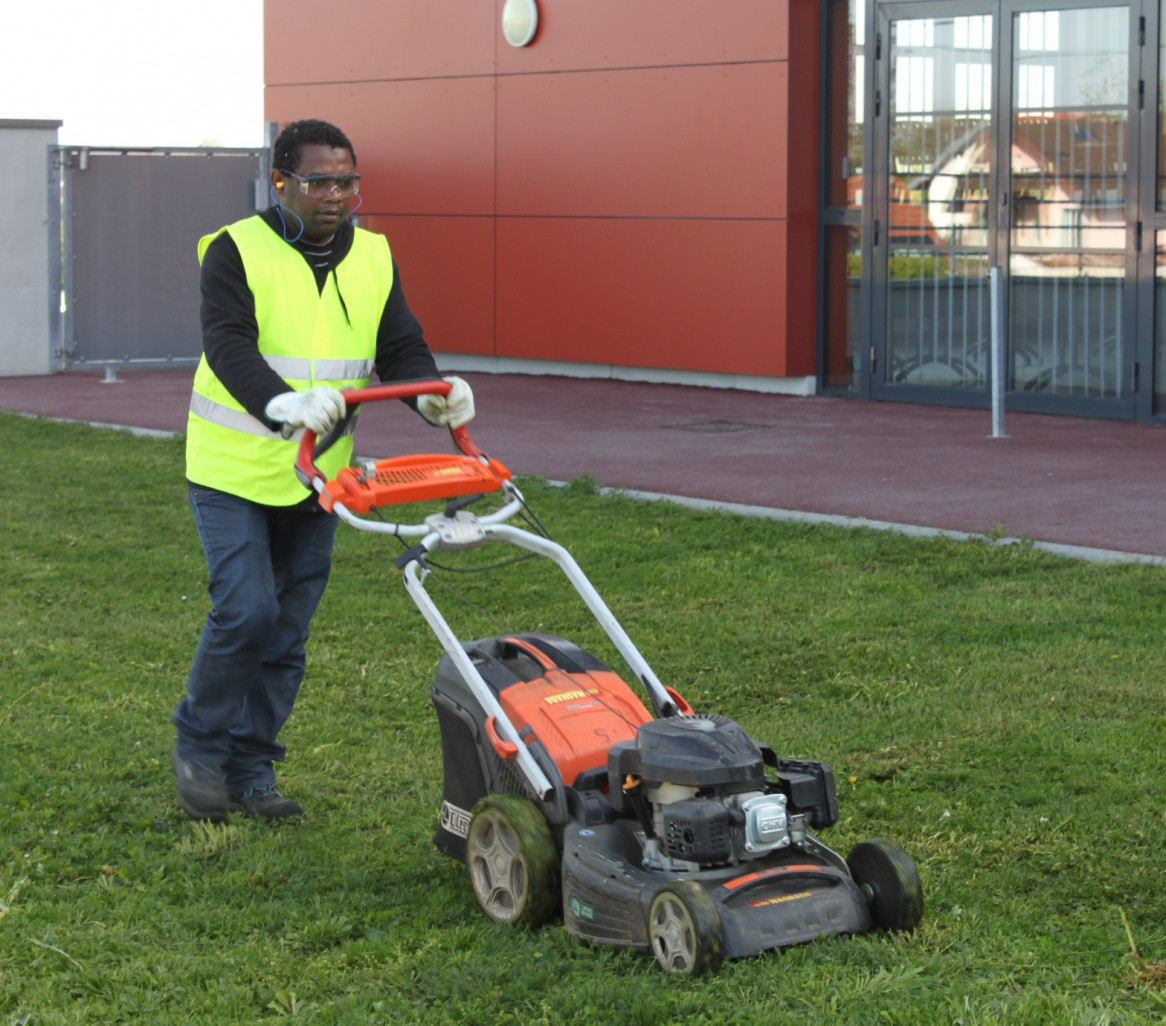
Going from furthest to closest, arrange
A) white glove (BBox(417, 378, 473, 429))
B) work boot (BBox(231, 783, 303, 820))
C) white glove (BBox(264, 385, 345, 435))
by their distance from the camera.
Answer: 1. work boot (BBox(231, 783, 303, 820))
2. white glove (BBox(417, 378, 473, 429))
3. white glove (BBox(264, 385, 345, 435))

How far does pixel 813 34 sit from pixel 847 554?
7.79 meters

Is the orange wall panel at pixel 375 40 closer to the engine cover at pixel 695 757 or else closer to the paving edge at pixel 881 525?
the paving edge at pixel 881 525

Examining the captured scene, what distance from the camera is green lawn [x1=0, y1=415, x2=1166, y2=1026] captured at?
342cm

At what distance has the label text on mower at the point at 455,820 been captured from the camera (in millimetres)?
4051

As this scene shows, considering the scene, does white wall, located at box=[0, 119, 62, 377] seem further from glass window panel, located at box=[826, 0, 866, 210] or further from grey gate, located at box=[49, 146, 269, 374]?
glass window panel, located at box=[826, 0, 866, 210]

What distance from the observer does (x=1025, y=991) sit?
11.0ft

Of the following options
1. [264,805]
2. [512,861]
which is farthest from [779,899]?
[264,805]

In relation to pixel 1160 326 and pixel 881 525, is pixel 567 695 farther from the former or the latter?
pixel 1160 326

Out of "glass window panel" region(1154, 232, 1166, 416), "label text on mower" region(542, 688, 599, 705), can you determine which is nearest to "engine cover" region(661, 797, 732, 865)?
"label text on mower" region(542, 688, 599, 705)

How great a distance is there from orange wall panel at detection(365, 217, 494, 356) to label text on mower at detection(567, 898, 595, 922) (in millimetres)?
13751

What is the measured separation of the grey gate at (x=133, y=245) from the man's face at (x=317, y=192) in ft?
42.2

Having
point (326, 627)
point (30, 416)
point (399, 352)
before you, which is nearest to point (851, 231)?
point (30, 416)

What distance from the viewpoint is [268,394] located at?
412 centimetres

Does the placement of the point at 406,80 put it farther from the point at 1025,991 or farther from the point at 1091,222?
the point at 1025,991
